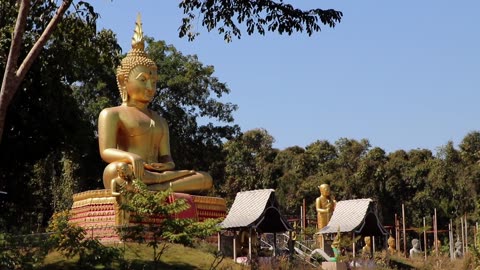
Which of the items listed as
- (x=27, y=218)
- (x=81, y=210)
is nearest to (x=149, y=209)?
(x=81, y=210)

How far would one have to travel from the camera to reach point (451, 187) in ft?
158

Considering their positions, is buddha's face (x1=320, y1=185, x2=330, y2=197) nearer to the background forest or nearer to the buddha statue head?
the background forest

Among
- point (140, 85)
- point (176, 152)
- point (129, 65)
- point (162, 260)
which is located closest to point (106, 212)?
point (162, 260)

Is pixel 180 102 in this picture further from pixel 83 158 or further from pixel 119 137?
pixel 119 137

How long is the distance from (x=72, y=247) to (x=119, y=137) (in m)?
6.27

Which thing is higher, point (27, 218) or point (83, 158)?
point (83, 158)

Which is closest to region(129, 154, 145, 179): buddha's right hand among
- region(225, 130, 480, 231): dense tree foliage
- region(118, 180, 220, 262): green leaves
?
region(118, 180, 220, 262): green leaves

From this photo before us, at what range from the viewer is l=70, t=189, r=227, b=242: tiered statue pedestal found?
19812mm

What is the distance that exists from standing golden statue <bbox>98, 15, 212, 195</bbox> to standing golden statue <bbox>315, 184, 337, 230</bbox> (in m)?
9.92

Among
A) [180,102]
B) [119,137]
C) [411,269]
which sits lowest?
[411,269]

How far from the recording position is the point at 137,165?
67.6 ft

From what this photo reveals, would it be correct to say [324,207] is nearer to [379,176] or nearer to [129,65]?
[129,65]

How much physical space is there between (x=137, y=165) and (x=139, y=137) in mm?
1497

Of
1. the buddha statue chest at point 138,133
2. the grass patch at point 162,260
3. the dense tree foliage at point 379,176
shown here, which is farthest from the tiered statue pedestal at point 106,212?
the dense tree foliage at point 379,176
